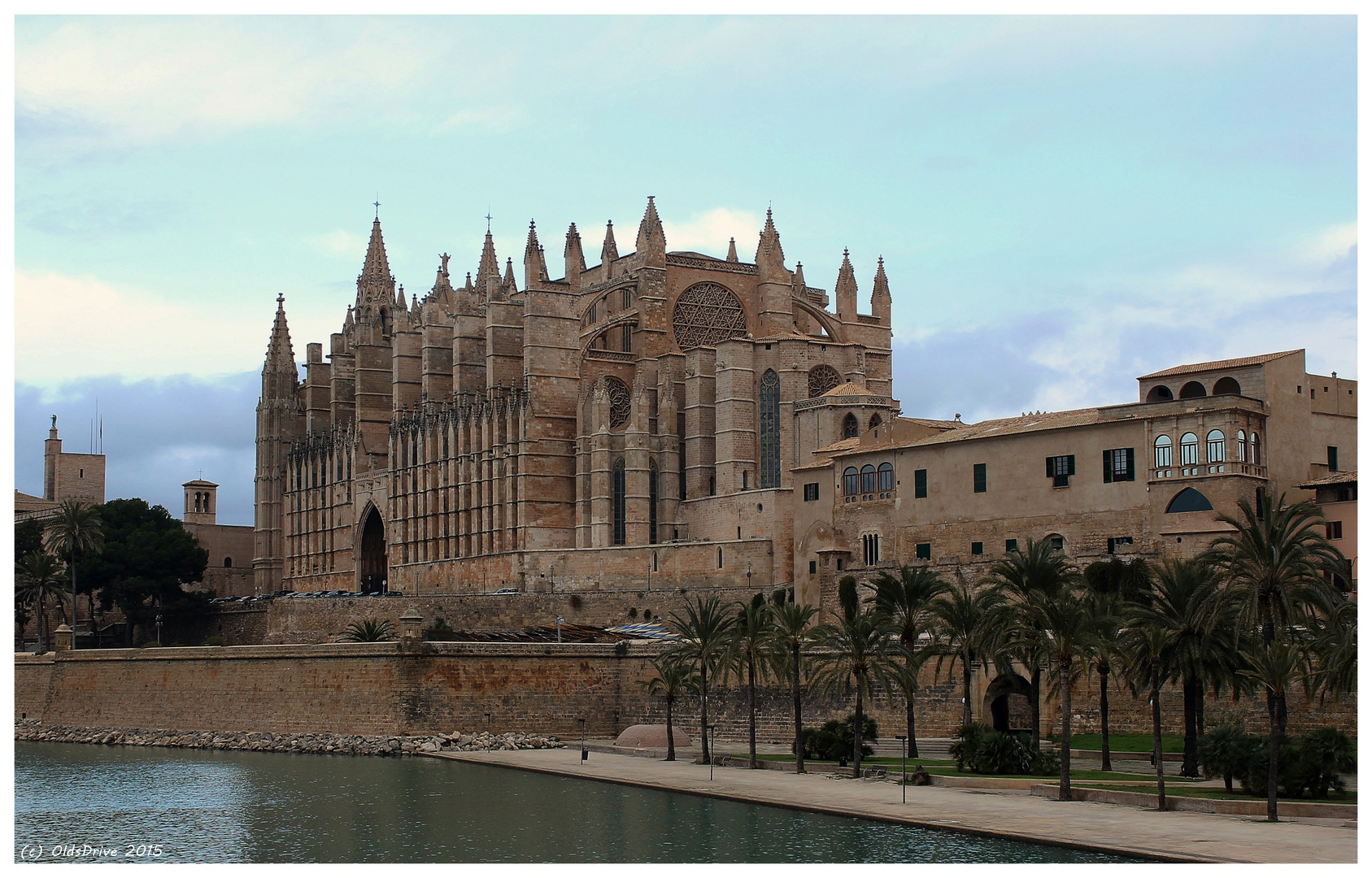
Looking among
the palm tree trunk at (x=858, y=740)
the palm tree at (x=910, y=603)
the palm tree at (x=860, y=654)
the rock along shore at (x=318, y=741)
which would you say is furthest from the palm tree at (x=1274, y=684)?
the rock along shore at (x=318, y=741)

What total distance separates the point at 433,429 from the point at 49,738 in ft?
88.6

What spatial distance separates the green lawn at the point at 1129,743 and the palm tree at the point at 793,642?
6455 mm

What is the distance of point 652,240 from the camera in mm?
74562

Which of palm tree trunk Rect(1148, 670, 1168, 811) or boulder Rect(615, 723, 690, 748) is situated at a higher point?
palm tree trunk Rect(1148, 670, 1168, 811)

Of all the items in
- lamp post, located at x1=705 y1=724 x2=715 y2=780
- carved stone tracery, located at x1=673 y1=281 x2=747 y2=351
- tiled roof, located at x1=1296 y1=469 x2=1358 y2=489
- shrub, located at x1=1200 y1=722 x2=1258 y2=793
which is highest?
carved stone tracery, located at x1=673 y1=281 x2=747 y2=351

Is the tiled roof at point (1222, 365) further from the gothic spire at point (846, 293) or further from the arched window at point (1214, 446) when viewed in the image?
the gothic spire at point (846, 293)

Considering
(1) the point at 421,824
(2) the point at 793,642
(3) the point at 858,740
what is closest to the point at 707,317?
(2) the point at 793,642

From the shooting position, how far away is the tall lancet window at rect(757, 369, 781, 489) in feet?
222

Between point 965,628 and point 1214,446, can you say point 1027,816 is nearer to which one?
point 965,628

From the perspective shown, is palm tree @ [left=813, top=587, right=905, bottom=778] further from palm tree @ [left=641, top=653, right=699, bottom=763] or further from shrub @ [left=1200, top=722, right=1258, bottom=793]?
shrub @ [left=1200, top=722, right=1258, bottom=793]

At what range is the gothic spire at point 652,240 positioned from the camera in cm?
7469

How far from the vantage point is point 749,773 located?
4016 cm

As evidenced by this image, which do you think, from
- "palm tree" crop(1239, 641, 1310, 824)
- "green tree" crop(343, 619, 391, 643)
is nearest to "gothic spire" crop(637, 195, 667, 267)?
"green tree" crop(343, 619, 391, 643)

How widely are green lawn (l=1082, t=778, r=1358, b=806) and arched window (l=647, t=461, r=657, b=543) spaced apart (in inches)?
1460
